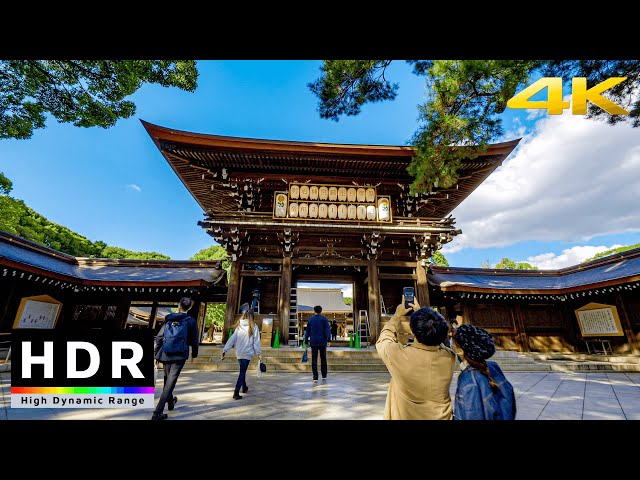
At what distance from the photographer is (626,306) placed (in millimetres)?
9828

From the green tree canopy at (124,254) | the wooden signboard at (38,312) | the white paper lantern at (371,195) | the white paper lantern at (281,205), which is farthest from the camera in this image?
the green tree canopy at (124,254)

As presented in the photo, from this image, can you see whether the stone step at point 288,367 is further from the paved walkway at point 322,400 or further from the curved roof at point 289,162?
the curved roof at point 289,162

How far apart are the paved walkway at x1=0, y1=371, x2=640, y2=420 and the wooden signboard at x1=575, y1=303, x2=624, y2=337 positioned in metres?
4.85

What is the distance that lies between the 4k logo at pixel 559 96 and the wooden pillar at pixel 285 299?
309 inches

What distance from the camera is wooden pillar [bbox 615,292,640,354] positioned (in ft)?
31.3

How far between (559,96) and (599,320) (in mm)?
11708

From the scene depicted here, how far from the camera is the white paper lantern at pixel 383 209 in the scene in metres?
10.2

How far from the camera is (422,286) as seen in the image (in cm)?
996

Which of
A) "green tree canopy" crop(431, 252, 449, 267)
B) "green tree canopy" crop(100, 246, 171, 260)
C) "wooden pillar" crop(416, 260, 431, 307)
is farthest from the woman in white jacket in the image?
"green tree canopy" crop(100, 246, 171, 260)

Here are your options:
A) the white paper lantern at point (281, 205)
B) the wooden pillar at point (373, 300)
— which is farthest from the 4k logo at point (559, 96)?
the white paper lantern at point (281, 205)
